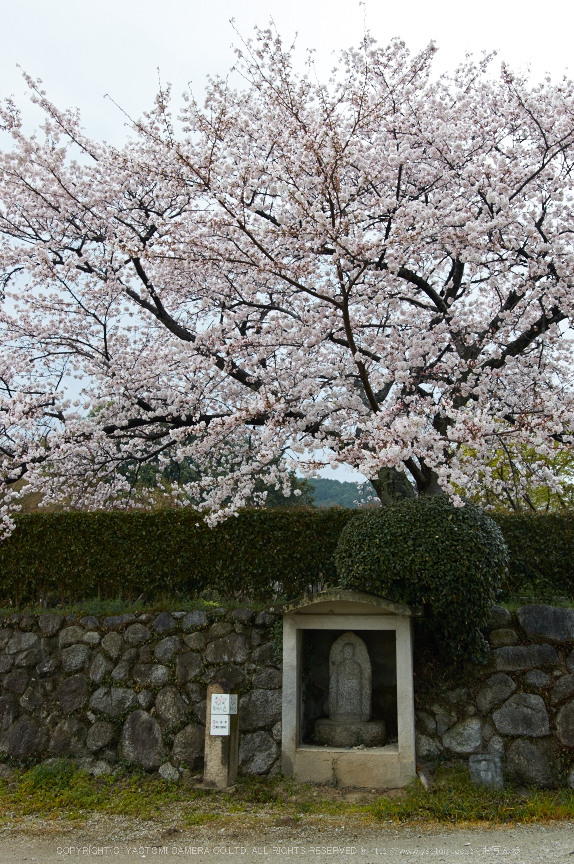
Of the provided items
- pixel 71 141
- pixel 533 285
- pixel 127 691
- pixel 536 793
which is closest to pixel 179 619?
pixel 127 691

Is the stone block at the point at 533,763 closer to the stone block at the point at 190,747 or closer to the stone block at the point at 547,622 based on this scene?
the stone block at the point at 547,622

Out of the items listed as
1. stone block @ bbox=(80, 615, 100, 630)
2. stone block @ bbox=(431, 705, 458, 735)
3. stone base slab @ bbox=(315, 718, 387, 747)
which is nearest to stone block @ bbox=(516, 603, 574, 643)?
stone block @ bbox=(431, 705, 458, 735)

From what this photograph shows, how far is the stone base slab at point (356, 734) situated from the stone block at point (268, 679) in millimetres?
660

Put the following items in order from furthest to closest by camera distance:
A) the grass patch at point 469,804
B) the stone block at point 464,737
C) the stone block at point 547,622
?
1. the stone block at point 547,622
2. the stone block at point 464,737
3. the grass patch at point 469,804

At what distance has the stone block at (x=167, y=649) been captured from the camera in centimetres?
664

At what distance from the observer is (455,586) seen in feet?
18.1

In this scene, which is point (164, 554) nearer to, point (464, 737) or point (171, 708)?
point (171, 708)

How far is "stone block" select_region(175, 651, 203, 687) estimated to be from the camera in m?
6.51

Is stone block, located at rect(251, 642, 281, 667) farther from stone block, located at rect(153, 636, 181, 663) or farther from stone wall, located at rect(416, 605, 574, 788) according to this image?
stone wall, located at rect(416, 605, 574, 788)

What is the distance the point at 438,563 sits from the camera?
18.3 ft

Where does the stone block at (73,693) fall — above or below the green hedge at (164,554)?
below

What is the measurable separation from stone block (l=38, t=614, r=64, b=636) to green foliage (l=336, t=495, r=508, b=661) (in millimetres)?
Result: 3307

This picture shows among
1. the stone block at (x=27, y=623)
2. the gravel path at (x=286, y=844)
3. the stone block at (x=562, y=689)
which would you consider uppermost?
the stone block at (x=27, y=623)

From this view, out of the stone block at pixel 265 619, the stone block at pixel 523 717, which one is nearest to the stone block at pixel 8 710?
the stone block at pixel 265 619
